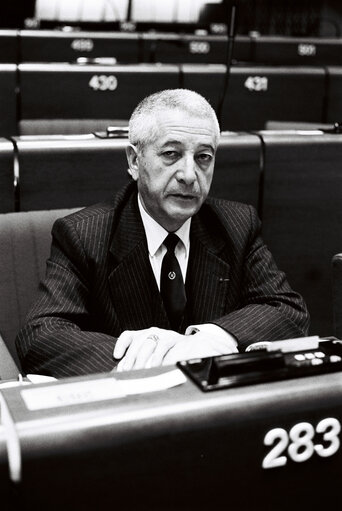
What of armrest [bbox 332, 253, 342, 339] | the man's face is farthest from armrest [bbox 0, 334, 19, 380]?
armrest [bbox 332, 253, 342, 339]

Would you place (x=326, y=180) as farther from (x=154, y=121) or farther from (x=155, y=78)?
(x=155, y=78)

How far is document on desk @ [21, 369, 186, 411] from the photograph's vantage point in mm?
531

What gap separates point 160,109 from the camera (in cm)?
151

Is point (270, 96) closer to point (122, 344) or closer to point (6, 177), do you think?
point (6, 177)

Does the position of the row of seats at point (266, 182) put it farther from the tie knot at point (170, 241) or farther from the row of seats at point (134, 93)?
the row of seats at point (134, 93)

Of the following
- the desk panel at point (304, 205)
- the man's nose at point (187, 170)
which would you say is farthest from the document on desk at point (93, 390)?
the desk panel at point (304, 205)

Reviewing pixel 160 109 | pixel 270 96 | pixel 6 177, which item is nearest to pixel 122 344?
pixel 160 109

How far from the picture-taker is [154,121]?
152 cm

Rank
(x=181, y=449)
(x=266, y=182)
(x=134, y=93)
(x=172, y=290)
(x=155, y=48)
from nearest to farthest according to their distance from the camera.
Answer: (x=181, y=449)
(x=172, y=290)
(x=266, y=182)
(x=134, y=93)
(x=155, y=48)

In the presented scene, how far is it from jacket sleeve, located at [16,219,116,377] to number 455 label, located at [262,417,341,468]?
0.76 m

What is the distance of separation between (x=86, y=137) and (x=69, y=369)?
888mm

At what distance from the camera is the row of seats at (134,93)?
3201mm

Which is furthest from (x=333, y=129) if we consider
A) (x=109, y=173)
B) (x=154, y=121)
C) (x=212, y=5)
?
(x=212, y=5)

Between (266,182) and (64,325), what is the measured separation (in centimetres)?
99
